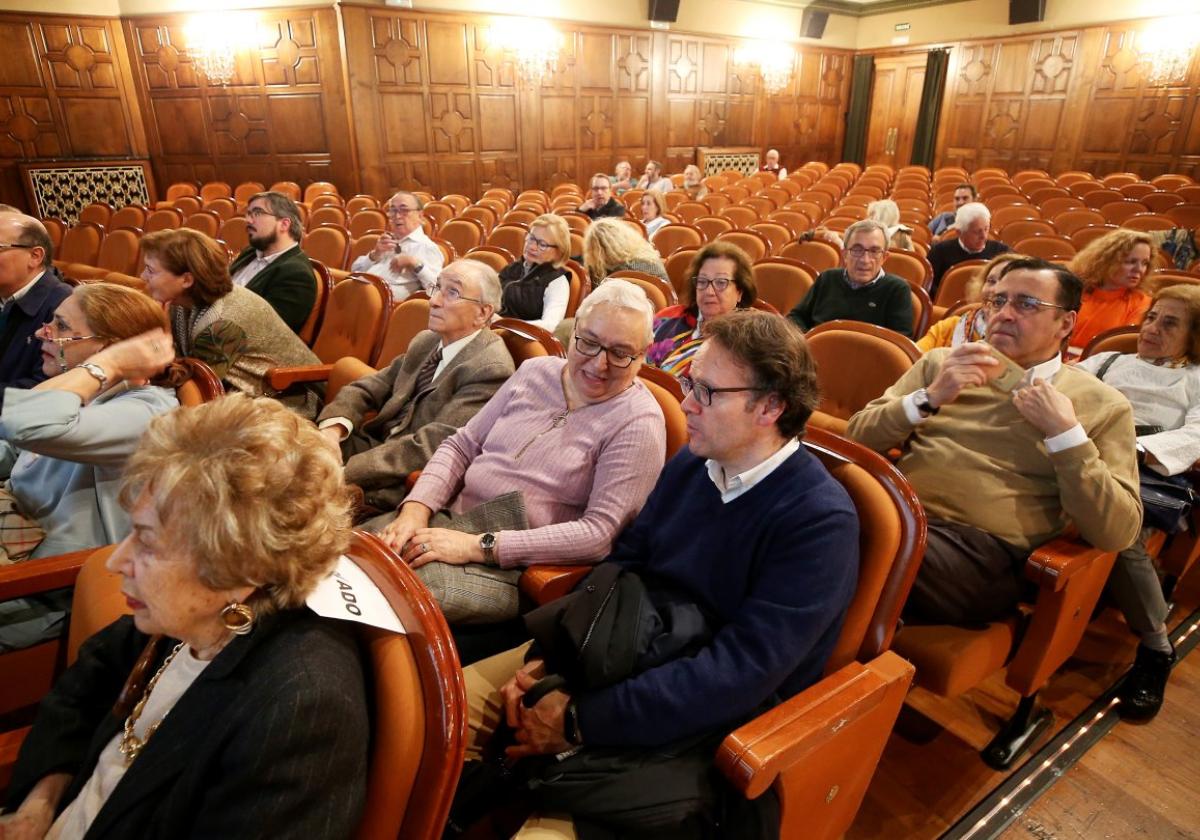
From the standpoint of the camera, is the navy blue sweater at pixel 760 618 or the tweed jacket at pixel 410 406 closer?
the navy blue sweater at pixel 760 618

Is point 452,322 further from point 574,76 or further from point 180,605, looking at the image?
point 574,76

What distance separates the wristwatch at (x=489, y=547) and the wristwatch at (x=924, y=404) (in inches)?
43.9

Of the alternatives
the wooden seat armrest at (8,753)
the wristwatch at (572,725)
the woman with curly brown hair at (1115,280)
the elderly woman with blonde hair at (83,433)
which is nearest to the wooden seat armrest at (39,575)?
the elderly woman with blonde hair at (83,433)

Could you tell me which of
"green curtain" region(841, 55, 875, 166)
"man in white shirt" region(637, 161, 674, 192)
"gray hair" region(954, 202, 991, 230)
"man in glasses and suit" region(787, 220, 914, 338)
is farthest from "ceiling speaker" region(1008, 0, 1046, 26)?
"man in glasses and suit" region(787, 220, 914, 338)

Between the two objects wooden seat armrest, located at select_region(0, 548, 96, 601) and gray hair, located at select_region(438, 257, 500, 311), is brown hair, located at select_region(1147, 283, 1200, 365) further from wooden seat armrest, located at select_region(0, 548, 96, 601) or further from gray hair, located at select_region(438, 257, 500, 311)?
wooden seat armrest, located at select_region(0, 548, 96, 601)

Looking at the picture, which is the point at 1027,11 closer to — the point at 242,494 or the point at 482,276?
the point at 482,276

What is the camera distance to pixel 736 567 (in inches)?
48.9

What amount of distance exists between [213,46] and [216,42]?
0.07 meters

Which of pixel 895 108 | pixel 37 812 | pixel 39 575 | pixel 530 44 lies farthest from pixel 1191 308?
pixel 895 108

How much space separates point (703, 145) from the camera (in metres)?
13.0

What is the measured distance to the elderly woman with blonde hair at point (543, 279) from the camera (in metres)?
3.37

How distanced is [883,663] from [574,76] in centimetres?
1180

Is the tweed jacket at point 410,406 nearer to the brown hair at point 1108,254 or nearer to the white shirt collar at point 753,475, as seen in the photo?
the white shirt collar at point 753,475

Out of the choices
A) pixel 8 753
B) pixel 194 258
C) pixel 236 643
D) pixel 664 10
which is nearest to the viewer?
pixel 236 643
